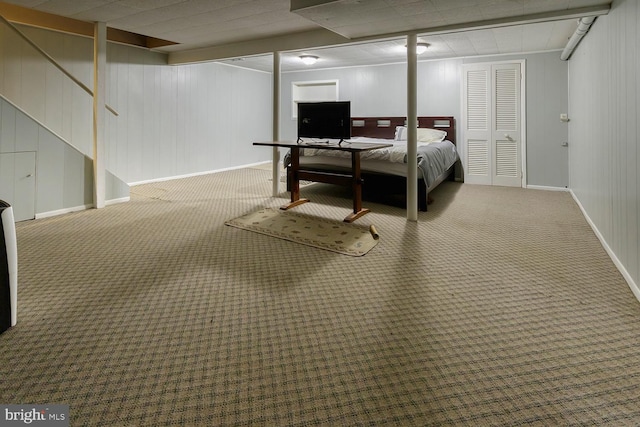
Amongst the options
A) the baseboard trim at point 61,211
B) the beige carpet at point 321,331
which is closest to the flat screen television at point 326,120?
the beige carpet at point 321,331

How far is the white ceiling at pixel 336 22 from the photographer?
359cm

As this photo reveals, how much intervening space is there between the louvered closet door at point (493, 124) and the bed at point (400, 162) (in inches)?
14.2

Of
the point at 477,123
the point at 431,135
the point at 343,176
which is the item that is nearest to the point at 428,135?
the point at 431,135

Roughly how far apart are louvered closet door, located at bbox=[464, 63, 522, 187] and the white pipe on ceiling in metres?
0.84

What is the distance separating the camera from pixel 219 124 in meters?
8.19

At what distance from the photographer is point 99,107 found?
15.8 ft

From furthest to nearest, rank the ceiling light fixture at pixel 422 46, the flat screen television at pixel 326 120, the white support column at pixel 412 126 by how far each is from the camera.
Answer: the ceiling light fixture at pixel 422 46 < the flat screen television at pixel 326 120 < the white support column at pixel 412 126

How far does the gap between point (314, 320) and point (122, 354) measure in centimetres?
97

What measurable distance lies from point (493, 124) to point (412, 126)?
2.98 m

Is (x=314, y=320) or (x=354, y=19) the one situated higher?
(x=354, y=19)

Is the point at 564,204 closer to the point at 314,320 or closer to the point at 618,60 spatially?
the point at 618,60

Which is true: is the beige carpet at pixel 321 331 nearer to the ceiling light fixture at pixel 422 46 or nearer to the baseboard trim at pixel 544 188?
the baseboard trim at pixel 544 188

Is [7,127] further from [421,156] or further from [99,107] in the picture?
[421,156]

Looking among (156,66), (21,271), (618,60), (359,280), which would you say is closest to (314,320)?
(359,280)
